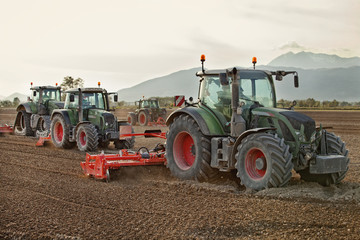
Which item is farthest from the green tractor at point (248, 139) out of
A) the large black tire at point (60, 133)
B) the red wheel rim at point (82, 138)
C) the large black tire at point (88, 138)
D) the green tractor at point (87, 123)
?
the large black tire at point (60, 133)

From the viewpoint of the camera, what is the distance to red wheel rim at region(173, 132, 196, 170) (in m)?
9.27

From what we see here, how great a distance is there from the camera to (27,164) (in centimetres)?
1162

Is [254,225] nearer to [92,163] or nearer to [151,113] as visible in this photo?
[92,163]

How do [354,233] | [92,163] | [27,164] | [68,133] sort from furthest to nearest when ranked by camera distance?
[68,133] < [27,164] < [92,163] < [354,233]

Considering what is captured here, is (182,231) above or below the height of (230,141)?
below

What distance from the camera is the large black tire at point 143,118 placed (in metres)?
27.8

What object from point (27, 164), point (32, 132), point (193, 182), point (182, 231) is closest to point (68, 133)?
point (27, 164)

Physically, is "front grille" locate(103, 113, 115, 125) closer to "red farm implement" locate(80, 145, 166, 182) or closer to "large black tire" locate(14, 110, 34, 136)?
"red farm implement" locate(80, 145, 166, 182)

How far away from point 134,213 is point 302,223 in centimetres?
233

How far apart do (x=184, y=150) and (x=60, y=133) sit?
8138mm

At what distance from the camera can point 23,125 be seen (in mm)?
20875

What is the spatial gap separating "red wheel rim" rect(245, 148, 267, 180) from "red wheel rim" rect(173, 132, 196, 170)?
177 cm

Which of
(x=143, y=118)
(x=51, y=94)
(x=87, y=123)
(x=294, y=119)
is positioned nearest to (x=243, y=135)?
(x=294, y=119)

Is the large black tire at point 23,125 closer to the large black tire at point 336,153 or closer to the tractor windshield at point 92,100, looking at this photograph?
the tractor windshield at point 92,100
